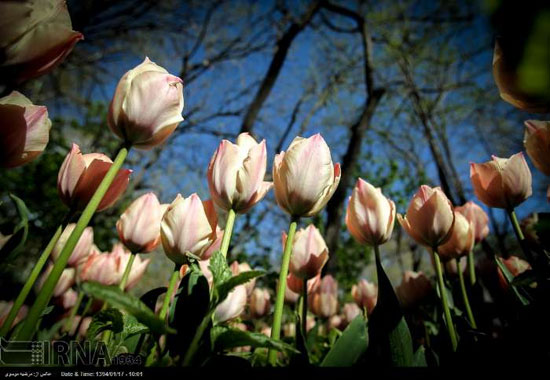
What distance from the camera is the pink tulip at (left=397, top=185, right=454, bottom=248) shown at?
1.96 ft

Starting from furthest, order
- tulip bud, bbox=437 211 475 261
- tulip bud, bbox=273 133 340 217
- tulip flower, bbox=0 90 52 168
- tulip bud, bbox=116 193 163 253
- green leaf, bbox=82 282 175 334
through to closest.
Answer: tulip bud, bbox=437 211 475 261 < tulip bud, bbox=116 193 163 253 < tulip bud, bbox=273 133 340 217 < tulip flower, bbox=0 90 52 168 < green leaf, bbox=82 282 175 334

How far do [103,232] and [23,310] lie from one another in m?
2.81

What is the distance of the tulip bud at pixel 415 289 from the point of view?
0.92 m

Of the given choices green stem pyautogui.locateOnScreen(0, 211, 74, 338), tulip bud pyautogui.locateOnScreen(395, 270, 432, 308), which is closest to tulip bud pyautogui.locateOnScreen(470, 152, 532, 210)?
tulip bud pyautogui.locateOnScreen(395, 270, 432, 308)

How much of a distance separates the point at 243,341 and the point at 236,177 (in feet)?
0.81

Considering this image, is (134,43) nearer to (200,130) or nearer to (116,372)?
(200,130)

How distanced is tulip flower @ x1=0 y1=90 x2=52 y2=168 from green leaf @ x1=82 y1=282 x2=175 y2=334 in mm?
242

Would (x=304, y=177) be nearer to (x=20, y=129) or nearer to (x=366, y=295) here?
(x=20, y=129)

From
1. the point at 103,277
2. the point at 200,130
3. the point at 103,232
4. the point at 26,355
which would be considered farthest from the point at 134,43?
the point at 26,355

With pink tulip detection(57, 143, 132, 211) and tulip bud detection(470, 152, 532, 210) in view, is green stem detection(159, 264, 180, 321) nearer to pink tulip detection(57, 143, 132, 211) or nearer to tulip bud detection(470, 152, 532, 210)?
pink tulip detection(57, 143, 132, 211)

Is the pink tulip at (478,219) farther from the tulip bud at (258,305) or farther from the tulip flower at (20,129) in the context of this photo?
the tulip flower at (20,129)

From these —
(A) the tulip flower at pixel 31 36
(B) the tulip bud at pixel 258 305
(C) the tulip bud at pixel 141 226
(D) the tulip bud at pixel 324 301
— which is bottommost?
(B) the tulip bud at pixel 258 305

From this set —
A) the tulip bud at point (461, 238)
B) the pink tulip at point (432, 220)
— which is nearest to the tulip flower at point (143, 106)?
the pink tulip at point (432, 220)

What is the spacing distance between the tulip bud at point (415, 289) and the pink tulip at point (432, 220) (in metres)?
0.37
